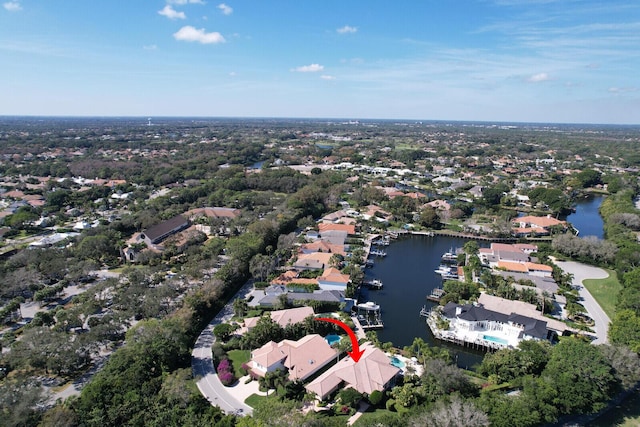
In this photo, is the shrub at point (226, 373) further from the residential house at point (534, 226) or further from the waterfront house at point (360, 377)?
the residential house at point (534, 226)

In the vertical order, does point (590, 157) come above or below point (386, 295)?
above

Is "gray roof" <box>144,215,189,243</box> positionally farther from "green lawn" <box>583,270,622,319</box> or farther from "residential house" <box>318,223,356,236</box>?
"green lawn" <box>583,270,622,319</box>

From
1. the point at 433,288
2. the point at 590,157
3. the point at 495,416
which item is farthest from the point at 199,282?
the point at 590,157

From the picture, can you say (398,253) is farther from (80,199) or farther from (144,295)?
(80,199)

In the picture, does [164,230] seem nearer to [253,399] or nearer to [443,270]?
[253,399]

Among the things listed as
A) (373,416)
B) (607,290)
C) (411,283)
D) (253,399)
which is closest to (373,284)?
(411,283)

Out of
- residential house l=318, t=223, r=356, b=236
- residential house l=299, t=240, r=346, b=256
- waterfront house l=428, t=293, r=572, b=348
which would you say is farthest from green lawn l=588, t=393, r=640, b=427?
residential house l=318, t=223, r=356, b=236
